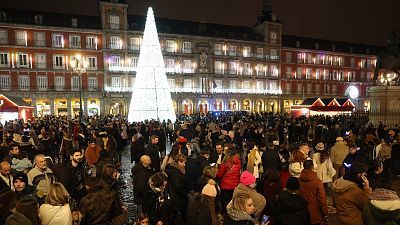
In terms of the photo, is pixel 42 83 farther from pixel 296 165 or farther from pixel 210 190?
pixel 210 190

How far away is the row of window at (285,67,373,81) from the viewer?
2405 inches

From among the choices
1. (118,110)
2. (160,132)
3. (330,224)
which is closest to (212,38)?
(118,110)

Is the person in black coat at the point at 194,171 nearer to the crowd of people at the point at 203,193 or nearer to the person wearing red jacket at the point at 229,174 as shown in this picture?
the crowd of people at the point at 203,193

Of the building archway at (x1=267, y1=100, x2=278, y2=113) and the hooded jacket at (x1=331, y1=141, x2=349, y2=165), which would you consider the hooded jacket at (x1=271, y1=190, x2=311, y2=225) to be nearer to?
the hooded jacket at (x1=331, y1=141, x2=349, y2=165)

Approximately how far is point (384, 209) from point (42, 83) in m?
47.3

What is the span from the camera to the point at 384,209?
377 centimetres

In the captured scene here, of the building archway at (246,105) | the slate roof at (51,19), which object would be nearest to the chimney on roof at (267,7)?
the building archway at (246,105)

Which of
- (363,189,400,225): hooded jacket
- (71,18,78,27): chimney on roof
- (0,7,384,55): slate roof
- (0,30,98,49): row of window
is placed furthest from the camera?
(71,18,78,27): chimney on roof

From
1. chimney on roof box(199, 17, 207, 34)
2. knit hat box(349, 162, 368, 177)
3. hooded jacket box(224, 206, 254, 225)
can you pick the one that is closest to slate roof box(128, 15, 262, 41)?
chimney on roof box(199, 17, 207, 34)

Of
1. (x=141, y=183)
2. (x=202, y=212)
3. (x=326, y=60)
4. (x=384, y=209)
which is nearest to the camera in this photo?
(x=384, y=209)

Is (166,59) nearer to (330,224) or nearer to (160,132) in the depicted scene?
(160,132)

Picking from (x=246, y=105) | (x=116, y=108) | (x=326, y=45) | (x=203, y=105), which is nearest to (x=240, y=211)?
(x=116, y=108)

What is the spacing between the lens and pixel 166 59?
51094mm

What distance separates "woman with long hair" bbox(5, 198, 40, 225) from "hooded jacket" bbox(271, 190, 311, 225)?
309cm
